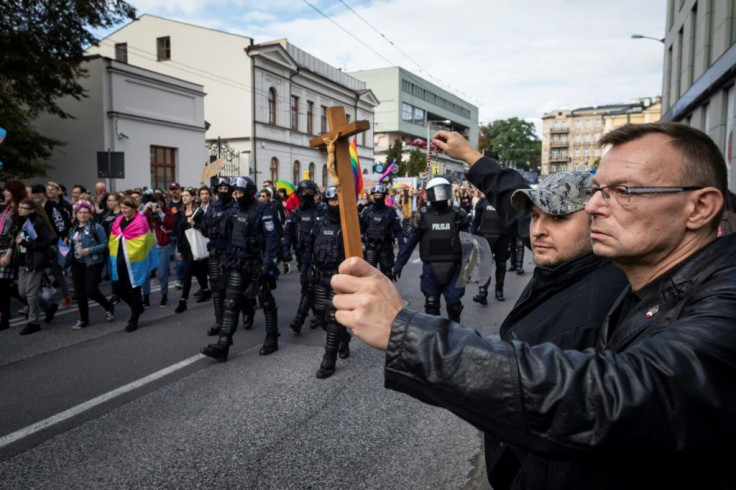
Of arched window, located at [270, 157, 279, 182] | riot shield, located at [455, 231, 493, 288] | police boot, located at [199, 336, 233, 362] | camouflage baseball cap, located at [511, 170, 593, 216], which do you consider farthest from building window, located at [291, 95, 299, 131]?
camouflage baseball cap, located at [511, 170, 593, 216]

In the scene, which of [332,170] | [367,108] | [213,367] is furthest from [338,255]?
[367,108]

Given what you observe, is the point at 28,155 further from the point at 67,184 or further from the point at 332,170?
the point at 332,170

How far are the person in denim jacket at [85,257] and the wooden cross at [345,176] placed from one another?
6.69 m

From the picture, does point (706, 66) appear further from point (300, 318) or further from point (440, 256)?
point (300, 318)

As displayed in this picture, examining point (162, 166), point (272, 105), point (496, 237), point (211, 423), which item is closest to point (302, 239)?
point (211, 423)

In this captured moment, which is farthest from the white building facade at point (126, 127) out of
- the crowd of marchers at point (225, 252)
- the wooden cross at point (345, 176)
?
the wooden cross at point (345, 176)

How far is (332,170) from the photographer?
1417 millimetres

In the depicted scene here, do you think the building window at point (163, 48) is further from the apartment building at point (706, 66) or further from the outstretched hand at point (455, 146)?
the outstretched hand at point (455, 146)

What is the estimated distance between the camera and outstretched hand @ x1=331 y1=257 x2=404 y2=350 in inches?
39.8

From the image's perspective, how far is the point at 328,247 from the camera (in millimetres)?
6262

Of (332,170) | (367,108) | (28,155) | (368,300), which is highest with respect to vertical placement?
(367,108)

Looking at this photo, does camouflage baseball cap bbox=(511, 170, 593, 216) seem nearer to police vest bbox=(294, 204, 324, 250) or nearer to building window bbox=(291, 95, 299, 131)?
police vest bbox=(294, 204, 324, 250)

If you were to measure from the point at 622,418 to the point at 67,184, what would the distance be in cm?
2417

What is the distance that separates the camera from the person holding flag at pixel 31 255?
6957mm
